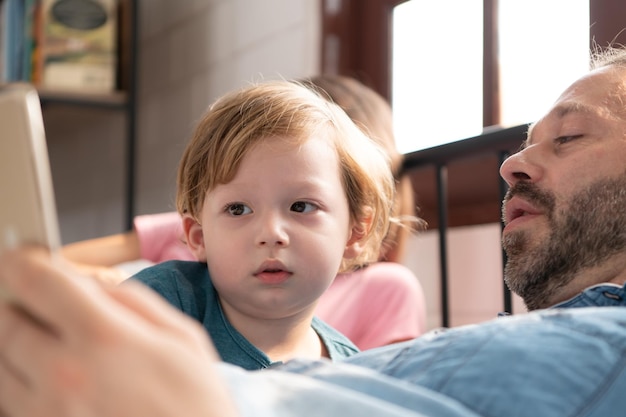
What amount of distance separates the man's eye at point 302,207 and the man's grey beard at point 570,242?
0.91 feet

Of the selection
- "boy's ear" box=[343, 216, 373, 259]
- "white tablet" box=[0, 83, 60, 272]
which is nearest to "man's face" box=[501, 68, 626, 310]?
"boy's ear" box=[343, 216, 373, 259]

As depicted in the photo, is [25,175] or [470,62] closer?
[25,175]

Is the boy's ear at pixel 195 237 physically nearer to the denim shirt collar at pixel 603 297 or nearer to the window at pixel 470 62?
the denim shirt collar at pixel 603 297

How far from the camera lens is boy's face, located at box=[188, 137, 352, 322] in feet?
4.14

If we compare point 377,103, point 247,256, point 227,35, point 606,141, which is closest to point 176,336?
point 247,256

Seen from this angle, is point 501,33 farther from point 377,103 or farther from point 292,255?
point 292,255

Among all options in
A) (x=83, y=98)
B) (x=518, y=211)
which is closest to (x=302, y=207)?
(x=518, y=211)

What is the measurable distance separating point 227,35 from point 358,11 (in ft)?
1.70

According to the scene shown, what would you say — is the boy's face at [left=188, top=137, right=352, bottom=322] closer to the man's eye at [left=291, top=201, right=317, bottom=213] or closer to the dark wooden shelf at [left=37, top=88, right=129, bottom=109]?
the man's eye at [left=291, top=201, right=317, bottom=213]

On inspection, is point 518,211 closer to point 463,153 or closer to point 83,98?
point 463,153

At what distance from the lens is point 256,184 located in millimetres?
1266

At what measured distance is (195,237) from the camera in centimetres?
142

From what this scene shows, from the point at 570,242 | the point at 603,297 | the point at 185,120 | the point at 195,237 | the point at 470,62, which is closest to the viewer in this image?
the point at 603,297

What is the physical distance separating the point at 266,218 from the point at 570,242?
40 centimetres
